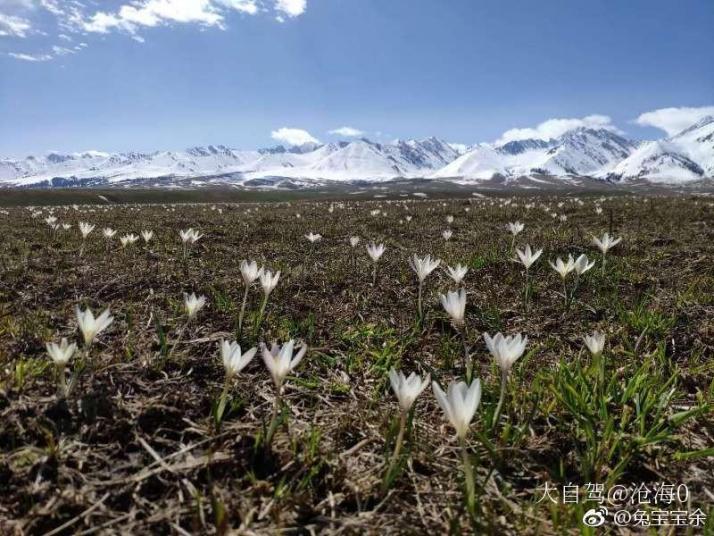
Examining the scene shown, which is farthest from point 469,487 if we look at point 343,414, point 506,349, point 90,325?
point 90,325

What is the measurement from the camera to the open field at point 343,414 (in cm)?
189

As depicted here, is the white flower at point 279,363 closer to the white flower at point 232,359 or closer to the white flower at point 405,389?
the white flower at point 232,359

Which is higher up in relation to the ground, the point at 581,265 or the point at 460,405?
the point at 581,265

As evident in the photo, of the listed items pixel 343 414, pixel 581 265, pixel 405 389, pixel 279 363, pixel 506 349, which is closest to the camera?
pixel 405 389

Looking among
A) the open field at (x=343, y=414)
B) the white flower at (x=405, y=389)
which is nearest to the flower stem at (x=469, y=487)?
the open field at (x=343, y=414)

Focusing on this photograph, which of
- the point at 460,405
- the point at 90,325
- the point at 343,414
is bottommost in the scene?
the point at 343,414

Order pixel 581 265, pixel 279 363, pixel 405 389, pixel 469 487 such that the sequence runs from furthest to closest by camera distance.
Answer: pixel 581 265, pixel 279 363, pixel 405 389, pixel 469 487

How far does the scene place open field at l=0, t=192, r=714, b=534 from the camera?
1.89m

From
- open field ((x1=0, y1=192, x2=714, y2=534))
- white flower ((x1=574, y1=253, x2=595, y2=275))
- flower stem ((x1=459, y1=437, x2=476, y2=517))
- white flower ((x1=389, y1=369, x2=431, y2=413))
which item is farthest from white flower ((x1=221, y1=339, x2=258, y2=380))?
white flower ((x1=574, y1=253, x2=595, y2=275))

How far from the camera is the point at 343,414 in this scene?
2.58 metres

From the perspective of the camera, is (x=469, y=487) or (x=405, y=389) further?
(x=405, y=389)

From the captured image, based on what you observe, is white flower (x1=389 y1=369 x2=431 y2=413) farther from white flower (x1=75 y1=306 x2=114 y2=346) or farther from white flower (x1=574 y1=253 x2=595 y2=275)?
white flower (x1=574 y1=253 x2=595 y2=275)

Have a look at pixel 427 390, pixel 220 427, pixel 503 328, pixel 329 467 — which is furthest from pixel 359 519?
pixel 503 328

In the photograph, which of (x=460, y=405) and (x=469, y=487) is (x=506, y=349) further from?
(x=469, y=487)
